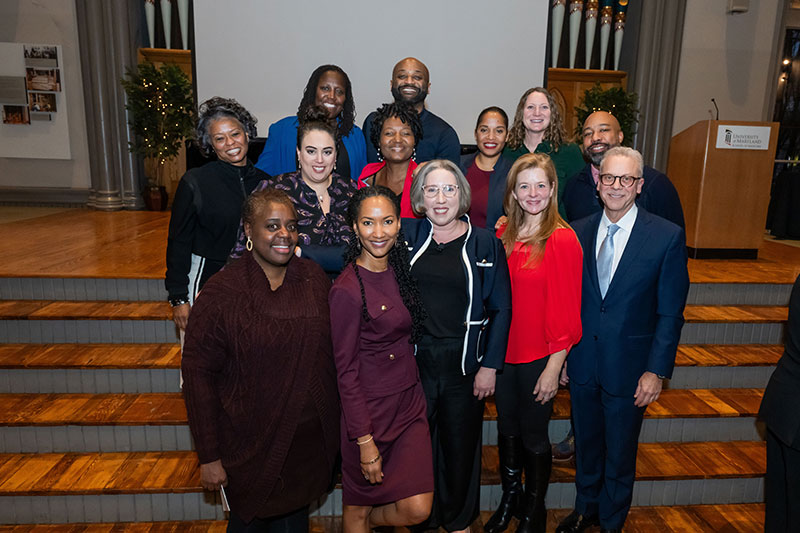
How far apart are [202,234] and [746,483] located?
10.2 ft

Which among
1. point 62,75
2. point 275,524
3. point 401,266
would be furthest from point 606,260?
point 62,75

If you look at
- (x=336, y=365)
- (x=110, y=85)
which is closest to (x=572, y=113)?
(x=110, y=85)

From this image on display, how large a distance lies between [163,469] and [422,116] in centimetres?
232

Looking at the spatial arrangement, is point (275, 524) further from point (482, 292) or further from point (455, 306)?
point (482, 292)

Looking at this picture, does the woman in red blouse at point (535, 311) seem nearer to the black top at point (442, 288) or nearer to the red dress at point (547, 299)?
the red dress at point (547, 299)

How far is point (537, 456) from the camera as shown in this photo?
2.17 m

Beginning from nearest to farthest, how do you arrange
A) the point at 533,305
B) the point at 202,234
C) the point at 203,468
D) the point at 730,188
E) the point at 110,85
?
the point at 203,468 → the point at 533,305 → the point at 202,234 → the point at 730,188 → the point at 110,85

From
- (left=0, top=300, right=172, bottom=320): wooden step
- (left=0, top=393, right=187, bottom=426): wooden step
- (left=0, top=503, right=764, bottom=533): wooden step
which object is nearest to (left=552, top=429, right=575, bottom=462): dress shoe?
(left=0, top=503, right=764, bottom=533): wooden step

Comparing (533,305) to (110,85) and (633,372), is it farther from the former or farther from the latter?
(110,85)

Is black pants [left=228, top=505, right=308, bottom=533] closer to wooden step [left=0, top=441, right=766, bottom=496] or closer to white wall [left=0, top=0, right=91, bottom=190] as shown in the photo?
wooden step [left=0, top=441, right=766, bottom=496]

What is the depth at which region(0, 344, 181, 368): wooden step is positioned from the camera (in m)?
3.10

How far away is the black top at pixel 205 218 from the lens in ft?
7.22

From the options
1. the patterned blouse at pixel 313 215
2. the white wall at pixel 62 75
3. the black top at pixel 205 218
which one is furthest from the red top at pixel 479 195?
the white wall at pixel 62 75

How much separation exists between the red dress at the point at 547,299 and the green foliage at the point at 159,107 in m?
5.76
